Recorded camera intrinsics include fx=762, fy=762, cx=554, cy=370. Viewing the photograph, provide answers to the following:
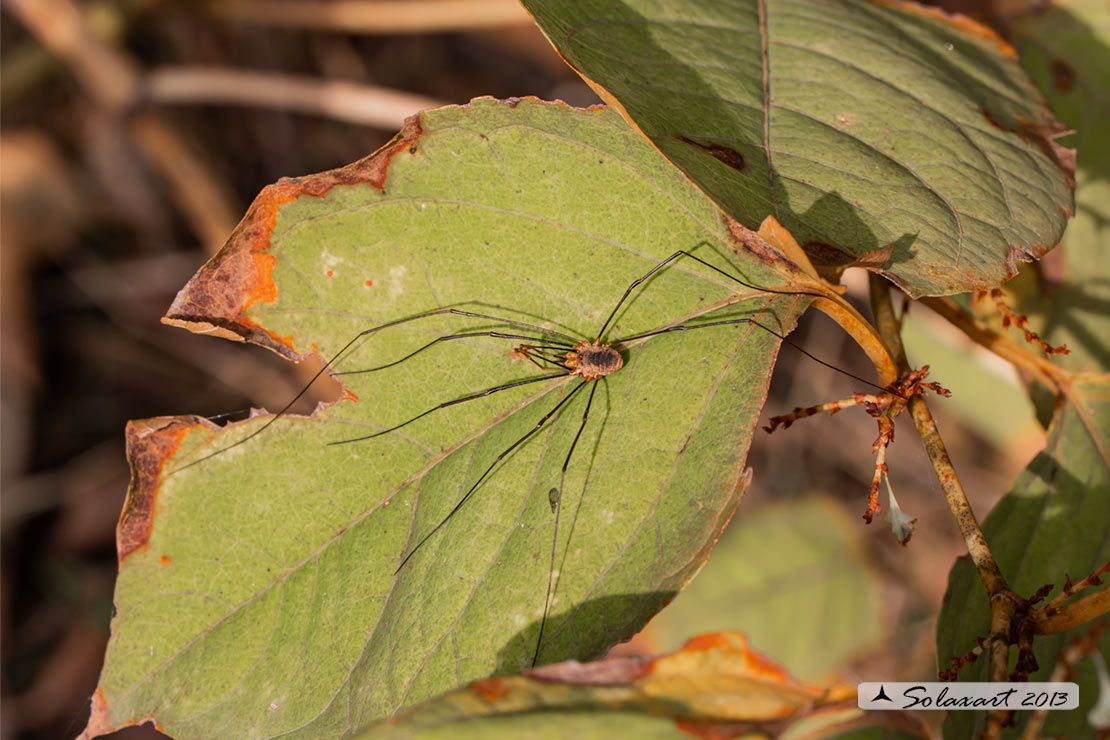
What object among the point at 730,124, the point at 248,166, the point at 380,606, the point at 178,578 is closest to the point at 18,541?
the point at 248,166

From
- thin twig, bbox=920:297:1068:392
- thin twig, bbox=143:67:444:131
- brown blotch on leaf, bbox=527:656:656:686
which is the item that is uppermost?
thin twig, bbox=920:297:1068:392

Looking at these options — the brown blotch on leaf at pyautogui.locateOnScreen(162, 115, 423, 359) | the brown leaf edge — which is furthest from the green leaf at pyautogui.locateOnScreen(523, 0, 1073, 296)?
the brown leaf edge

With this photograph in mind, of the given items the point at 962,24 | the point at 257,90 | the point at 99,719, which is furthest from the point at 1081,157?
the point at 257,90

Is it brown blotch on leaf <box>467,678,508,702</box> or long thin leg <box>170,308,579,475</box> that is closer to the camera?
brown blotch on leaf <box>467,678,508,702</box>

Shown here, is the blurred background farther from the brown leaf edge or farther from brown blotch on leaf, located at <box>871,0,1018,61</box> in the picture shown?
the brown leaf edge

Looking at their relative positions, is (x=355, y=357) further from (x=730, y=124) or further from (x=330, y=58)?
(x=330, y=58)

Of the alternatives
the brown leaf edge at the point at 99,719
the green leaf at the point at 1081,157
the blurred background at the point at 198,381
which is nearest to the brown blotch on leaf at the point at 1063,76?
the green leaf at the point at 1081,157

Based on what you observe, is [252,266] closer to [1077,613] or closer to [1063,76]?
[1077,613]
